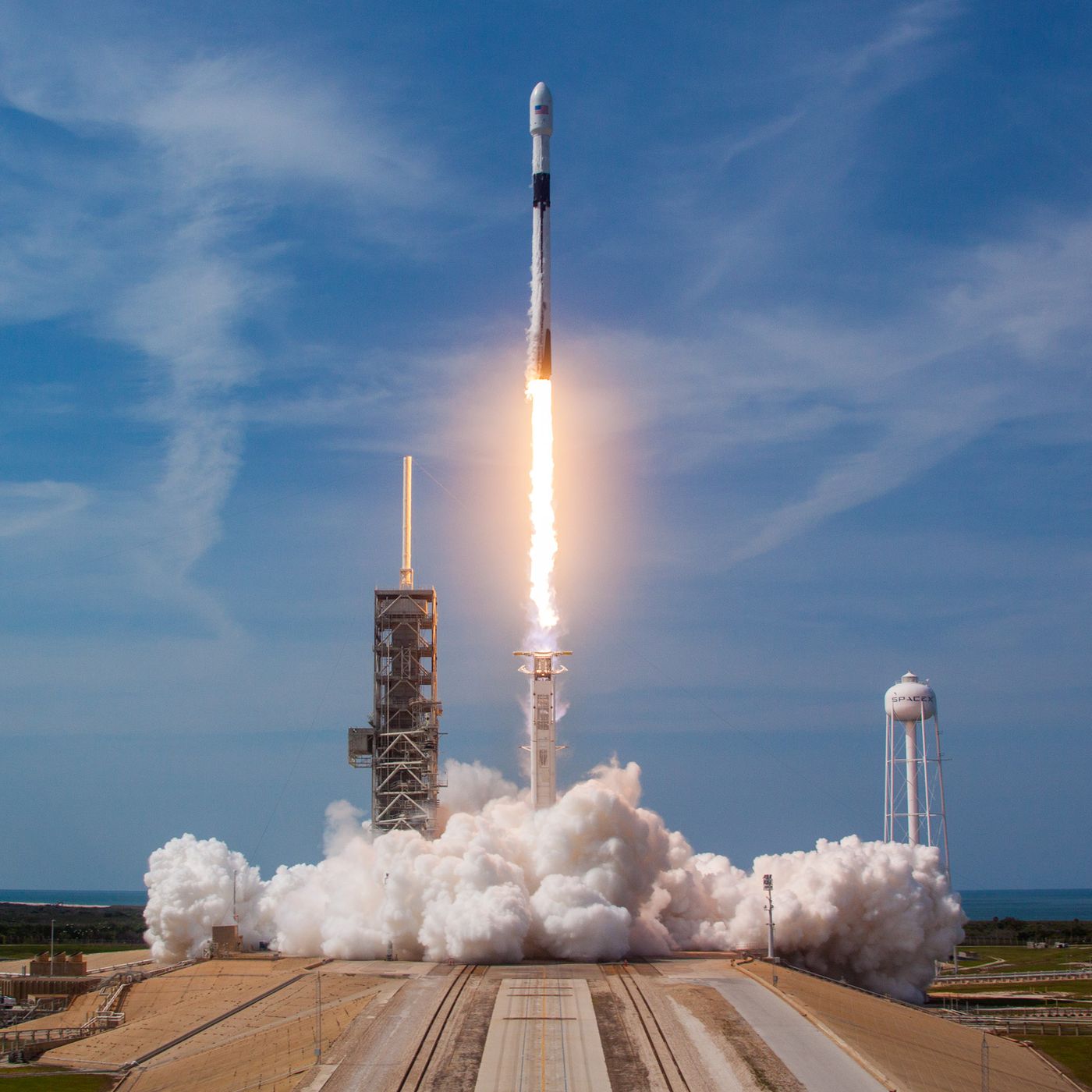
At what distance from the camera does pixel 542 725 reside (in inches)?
2665

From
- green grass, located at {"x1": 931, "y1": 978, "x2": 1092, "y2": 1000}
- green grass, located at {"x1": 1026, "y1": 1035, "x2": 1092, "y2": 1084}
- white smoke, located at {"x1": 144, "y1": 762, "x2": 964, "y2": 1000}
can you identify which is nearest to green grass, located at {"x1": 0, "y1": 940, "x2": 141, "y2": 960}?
white smoke, located at {"x1": 144, "y1": 762, "x2": 964, "y2": 1000}

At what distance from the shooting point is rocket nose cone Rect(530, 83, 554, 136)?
64688 millimetres

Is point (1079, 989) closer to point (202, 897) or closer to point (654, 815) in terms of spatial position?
point (654, 815)

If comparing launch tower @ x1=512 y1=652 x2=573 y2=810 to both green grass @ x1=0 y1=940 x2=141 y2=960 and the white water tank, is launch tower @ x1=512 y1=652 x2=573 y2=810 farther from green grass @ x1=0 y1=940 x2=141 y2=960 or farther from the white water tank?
green grass @ x1=0 y1=940 x2=141 y2=960

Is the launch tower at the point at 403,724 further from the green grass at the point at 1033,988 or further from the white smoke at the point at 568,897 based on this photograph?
the green grass at the point at 1033,988

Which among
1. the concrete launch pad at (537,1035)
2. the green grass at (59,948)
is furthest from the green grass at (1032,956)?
the green grass at (59,948)

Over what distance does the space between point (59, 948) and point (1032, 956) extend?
70525mm

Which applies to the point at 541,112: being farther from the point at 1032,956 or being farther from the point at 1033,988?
the point at 1032,956

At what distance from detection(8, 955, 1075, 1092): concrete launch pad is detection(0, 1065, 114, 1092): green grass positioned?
0.80 meters

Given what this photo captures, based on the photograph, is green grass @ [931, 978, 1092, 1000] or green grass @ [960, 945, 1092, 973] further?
green grass @ [960, 945, 1092, 973]

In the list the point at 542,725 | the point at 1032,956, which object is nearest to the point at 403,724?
the point at 542,725

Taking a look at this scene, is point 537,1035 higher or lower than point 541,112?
lower

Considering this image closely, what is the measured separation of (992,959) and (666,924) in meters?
40.5

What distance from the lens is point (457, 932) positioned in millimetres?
59531
